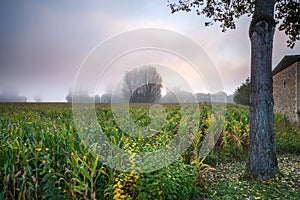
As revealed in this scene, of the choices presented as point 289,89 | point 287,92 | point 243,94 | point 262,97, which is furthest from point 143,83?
point 243,94

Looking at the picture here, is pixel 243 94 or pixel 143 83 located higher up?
pixel 243 94

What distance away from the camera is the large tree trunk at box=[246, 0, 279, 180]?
475 cm

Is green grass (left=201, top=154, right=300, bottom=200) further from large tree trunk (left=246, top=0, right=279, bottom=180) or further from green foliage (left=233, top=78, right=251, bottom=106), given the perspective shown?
green foliage (left=233, top=78, right=251, bottom=106)

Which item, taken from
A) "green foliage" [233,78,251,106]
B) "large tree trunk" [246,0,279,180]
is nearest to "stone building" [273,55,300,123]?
"large tree trunk" [246,0,279,180]

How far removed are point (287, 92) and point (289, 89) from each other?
0.52 metres

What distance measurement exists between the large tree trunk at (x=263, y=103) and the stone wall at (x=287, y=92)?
13.1m

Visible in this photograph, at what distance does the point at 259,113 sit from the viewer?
4.79m

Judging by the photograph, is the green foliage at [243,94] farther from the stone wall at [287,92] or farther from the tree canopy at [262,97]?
the tree canopy at [262,97]

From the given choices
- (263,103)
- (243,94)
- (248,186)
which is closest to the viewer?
(248,186)

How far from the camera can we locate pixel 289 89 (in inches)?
707

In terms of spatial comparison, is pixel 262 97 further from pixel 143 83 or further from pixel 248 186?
pixel 143 83

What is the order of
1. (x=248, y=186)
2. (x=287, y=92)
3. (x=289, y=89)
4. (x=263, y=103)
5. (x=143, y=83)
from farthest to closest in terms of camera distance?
1. (x=287, y=92)
2. (x=289, y=89)
3. (x=143, y=83)
4. (x=263, y=103)
5. (x=248, y=186)

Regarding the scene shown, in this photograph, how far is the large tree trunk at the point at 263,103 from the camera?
4754 millimetres

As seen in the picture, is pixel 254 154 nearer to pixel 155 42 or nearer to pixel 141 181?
pixel 141 181
